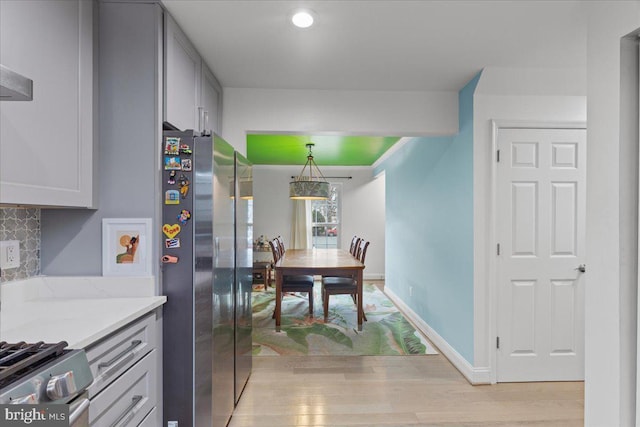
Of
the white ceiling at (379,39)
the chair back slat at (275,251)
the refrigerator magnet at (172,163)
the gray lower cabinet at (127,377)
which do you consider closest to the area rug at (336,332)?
the chair back slat at (275,251)

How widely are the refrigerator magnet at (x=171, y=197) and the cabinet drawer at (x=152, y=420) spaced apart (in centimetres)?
101

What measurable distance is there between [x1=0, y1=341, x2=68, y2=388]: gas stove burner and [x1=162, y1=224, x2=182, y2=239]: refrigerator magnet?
754 millimetres

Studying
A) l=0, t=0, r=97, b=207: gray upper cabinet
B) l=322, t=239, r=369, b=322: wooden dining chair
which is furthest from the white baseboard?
l=0, t=0, r=97, b=207: gray upper cabinet

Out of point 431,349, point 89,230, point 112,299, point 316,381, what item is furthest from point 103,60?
point 431,349

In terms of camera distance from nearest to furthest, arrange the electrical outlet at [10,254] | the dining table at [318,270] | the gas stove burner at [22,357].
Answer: the gas stove burner at [22,357] → the electrical outlet at [10,254] → the dining table at [318,270]

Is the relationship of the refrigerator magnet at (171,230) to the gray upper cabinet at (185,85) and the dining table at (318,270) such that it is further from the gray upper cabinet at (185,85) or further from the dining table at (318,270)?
the dining table at (318,270)

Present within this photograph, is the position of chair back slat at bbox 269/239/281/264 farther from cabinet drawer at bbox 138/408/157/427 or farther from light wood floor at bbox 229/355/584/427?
cabinet drawer at bbox 138/408/157/427

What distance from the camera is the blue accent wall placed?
2762 millimetres

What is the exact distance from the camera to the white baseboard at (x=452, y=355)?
2.61m

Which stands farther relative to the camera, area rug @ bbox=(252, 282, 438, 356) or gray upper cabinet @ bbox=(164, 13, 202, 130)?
area rug @ bbox=(252, 282, 438, 356)

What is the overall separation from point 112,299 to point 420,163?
11.3ft

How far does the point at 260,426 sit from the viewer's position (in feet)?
6.82

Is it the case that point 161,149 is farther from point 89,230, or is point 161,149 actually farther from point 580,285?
point 580,285

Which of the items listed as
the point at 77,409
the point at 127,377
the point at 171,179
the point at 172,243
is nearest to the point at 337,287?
the point at 172,243
